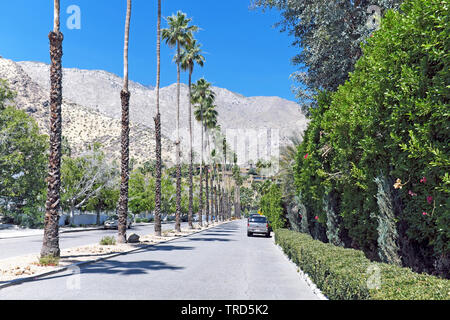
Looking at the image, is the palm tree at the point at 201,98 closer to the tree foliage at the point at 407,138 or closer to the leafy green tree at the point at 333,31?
the leafy green tree at the point at 333,31

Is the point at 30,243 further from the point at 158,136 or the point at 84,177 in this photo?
the point at 84,177

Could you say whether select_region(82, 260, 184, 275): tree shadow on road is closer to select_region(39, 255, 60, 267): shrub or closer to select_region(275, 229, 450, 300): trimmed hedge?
select_region(39, 255, 60, 267): shrub

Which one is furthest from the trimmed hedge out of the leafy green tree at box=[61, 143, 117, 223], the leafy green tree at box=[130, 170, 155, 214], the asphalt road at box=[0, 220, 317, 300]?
the leafy green tree at box=[130, 170, 155, 214]

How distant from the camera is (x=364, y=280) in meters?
6.35

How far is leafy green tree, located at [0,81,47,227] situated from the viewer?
37.4 m

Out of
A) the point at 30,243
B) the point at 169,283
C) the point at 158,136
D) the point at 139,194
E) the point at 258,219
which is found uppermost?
the point at 158,136

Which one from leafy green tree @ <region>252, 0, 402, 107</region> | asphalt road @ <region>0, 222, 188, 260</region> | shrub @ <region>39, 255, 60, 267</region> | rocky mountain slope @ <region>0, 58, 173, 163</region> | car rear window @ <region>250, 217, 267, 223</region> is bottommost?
asphalt road @ <region>0, 222, 188, 260</region>

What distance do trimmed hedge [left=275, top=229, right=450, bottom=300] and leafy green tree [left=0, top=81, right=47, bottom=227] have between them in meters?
34.2

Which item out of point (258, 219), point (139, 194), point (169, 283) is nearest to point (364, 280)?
point (169, 283)

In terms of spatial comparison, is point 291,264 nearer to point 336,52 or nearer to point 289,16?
point 336,52

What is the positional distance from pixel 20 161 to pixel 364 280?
3780 cm

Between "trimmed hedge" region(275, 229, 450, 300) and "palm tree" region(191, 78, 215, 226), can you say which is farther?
"palm tree" region(191, 78, 215, 226)

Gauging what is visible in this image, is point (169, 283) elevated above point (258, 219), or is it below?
above

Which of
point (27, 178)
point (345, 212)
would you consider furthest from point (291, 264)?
point (27, 178)
